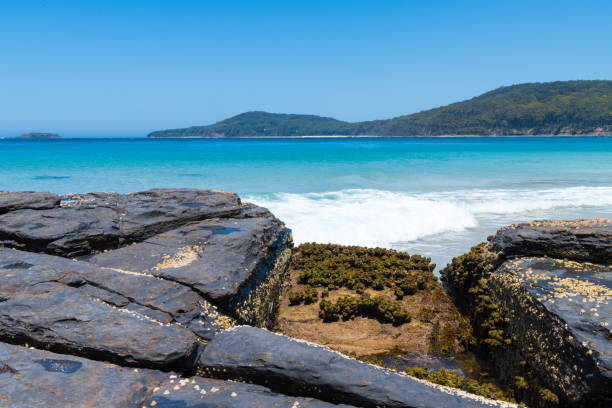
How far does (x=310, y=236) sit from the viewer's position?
16766 millimetres

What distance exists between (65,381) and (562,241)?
793cm

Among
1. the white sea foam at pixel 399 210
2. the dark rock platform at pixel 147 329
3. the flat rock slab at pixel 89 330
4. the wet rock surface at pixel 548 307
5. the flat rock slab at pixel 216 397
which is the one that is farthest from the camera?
the white sea foam at pixel 399 210

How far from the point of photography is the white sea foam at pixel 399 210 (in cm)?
1702

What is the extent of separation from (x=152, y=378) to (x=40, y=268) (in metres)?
2.71

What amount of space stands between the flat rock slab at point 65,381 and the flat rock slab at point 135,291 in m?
1.14

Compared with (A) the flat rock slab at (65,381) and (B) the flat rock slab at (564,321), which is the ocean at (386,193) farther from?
(A) the flat rock slab at (65,381)

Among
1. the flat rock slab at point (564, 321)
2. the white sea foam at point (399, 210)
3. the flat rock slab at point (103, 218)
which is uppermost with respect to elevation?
the flat rock slab at point (103, 218)

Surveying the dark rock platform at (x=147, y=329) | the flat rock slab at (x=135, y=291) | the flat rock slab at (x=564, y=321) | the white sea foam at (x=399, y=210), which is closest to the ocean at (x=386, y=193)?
the white sea foam at (x=399, y=210)

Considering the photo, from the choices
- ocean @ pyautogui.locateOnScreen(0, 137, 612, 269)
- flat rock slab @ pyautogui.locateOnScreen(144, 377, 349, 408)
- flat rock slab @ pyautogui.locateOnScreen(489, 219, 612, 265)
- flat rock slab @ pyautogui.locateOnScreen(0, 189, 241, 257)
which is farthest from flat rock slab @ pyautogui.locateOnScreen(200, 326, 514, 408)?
ocean @ pyautogui.locateOnScreen(0, 137, 612, 269)

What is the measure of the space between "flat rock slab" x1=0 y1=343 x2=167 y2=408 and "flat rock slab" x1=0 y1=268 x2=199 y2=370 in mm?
129

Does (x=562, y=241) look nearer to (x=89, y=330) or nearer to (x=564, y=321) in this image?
(x=564, y=321)

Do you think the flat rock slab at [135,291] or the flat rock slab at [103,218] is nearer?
the flat rock slab at [135,291]

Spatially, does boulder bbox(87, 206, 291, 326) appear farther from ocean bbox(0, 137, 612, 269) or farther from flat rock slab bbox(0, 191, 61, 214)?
ocean bbox(0, 137, 612, 269)

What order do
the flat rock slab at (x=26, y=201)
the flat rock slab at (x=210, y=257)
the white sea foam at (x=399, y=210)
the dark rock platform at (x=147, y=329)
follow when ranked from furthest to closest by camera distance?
the white sea foam at (x=399, y=210) < the flat rock slab at (x=26, y=201) < the flat rock slab at (x=210, y=257) < the dark rock platform at (x=147, y=329)
